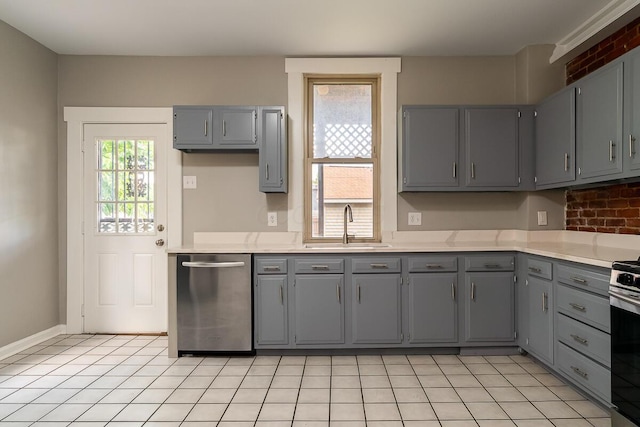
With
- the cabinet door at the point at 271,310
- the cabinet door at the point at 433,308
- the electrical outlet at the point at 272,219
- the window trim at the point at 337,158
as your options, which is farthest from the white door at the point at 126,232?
the cabinet door at the point at 433,308

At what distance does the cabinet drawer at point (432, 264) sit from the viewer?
10.00 feet

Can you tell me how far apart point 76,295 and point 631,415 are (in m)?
4.24

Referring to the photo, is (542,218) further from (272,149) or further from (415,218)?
(272,149)

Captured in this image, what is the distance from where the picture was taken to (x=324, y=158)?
3.64m

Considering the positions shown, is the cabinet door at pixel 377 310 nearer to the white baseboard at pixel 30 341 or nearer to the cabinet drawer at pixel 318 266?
the cabinet drawer at pixel 318 266

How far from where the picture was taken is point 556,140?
3008 mm

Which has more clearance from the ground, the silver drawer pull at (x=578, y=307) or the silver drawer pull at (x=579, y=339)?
the silver drawer pull at (x=578, y=307)

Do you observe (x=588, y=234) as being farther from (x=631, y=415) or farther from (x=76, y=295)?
(x=76, y=295)

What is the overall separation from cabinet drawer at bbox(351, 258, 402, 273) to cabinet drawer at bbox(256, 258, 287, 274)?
0.56 metres

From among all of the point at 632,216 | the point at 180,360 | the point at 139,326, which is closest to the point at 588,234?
the point at 632,216

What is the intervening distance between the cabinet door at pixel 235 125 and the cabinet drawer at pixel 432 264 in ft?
5.69

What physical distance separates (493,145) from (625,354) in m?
1.94

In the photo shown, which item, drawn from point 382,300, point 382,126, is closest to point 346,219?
point 382,300

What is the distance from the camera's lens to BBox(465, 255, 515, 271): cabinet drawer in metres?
3.05
